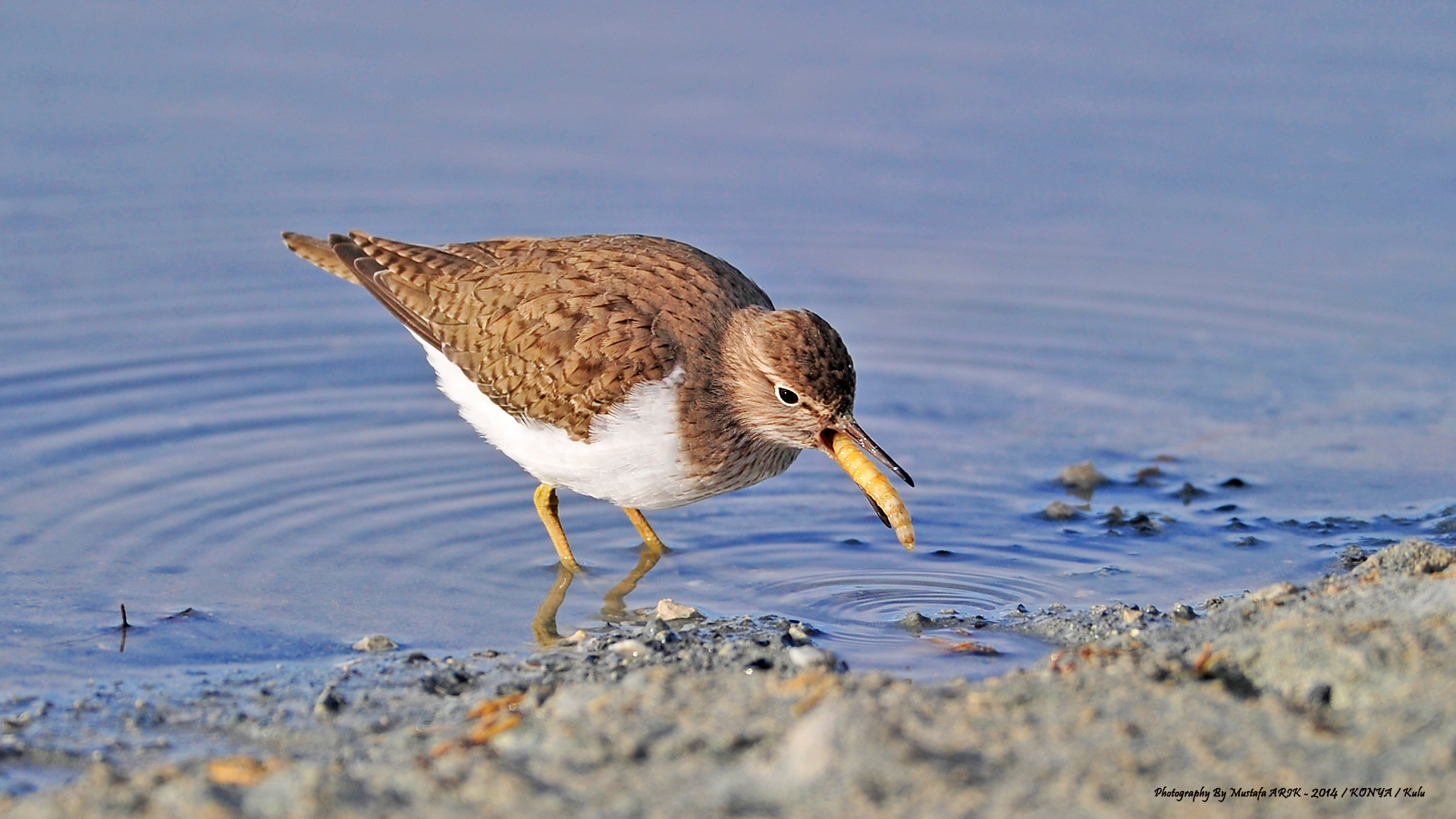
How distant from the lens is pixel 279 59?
38.4ft

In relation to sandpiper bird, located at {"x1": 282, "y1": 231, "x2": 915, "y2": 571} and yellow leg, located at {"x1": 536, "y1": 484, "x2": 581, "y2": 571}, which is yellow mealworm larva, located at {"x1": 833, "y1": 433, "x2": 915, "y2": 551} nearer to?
sandpiper bird, located at {"x1": 282, "y1": 231, "x2": 915, "y2": 571}

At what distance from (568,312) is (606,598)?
1.34m

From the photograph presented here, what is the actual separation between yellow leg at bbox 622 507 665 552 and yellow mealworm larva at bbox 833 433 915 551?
1127 millimetres

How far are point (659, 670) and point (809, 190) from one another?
6954mm

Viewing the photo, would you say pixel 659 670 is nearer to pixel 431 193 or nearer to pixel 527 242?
pixel 527 242

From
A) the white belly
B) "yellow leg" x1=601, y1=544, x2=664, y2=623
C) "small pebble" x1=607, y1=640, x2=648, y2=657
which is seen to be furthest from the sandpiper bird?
"small pebble" x1=607, y1=640, x2=648, y2=657

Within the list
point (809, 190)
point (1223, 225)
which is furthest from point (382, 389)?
point (1223, 225)

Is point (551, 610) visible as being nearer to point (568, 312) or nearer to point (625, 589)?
point (625, 589)

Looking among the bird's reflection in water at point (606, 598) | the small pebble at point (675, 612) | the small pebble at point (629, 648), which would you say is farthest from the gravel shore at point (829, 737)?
the bird's reflection in water at point (606, 598)

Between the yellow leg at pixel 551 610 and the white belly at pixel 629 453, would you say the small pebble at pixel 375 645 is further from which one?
the white belly at pixel 629 453

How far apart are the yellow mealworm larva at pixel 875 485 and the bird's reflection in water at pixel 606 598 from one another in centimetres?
113

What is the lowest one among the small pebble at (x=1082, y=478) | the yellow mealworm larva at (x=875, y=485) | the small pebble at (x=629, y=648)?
the small pebble at (x=629, y=648)

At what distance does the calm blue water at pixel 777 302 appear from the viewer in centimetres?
680

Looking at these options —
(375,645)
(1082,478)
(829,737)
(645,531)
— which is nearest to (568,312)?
(645,531)
